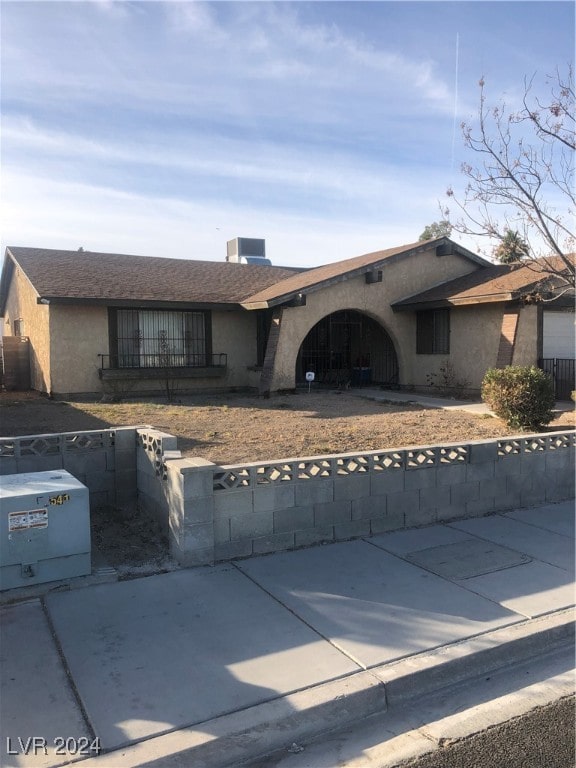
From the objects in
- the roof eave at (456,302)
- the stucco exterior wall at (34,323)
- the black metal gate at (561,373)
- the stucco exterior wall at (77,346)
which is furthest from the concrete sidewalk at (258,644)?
the stucco exterior wall at (34,323)

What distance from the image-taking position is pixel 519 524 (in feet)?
21.8

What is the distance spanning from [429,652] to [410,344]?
1507 centimetres

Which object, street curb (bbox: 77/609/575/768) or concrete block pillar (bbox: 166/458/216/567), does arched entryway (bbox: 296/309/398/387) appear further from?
street curb (bbox: 77/609/575/768)

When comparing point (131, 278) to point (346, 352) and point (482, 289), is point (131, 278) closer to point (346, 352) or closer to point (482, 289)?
point (346, 352)

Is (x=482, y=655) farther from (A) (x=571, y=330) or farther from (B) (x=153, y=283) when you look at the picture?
(B) (x=153, y=283)

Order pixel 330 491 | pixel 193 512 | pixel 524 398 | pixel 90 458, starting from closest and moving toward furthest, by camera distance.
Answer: pixel 193 512, pixel 330 491, pixel 90 458, pixel 524 398

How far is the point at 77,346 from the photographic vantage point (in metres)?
15.8

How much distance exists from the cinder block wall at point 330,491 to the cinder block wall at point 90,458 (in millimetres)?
241

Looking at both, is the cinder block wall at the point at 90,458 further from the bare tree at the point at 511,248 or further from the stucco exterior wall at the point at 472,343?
the stucco exterior wall at the point at 472,343

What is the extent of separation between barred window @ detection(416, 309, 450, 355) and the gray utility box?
1397cm

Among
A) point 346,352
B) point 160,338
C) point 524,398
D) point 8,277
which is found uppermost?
point 8,277

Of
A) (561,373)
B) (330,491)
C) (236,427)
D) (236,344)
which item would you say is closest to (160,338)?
(236,344)

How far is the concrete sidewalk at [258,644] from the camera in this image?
3.17 meters

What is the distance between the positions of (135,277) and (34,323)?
3.11 metres
